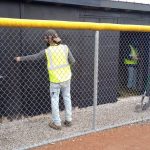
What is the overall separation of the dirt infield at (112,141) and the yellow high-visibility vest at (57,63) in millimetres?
1085

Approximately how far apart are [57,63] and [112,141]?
1.60 meters

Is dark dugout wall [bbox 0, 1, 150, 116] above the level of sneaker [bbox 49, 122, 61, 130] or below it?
above

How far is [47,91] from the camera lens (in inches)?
291

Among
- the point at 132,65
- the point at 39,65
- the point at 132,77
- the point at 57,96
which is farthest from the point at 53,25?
the point at 132,77

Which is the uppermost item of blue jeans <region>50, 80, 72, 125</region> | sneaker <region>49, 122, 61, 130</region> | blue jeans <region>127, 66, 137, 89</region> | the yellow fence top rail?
the yellow fence top rail

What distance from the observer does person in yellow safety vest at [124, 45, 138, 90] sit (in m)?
9.79

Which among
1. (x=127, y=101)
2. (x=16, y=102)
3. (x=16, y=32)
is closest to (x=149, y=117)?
(x=127, y=101)

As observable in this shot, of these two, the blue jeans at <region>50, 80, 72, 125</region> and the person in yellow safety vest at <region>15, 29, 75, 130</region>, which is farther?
the blue jeans at <region>50, 80, 72, 125</region>

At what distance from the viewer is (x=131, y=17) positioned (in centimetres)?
911

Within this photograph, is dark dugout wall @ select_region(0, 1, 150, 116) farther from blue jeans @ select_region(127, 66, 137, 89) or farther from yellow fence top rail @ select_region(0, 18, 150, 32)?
yellow fence top rail @ select_region(0, 18, 150, 32)

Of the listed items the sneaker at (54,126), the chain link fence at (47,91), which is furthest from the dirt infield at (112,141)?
the sneaker at (54,126)

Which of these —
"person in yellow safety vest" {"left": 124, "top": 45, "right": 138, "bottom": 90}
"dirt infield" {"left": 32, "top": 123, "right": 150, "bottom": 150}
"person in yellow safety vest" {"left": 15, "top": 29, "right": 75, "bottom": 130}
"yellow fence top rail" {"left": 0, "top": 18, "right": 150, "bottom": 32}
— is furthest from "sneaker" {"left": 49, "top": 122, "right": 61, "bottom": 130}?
"person in yellow safety vest" {"left": 124, "top": 45, "right": 138, "bottom": 90}

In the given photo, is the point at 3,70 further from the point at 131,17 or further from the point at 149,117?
the point at 131,17

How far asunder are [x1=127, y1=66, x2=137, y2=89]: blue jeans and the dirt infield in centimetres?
329
